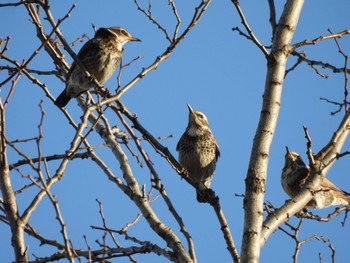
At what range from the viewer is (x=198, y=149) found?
24.3ft

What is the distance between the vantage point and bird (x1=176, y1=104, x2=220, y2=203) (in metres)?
7.40

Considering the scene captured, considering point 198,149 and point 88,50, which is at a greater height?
point 88,50

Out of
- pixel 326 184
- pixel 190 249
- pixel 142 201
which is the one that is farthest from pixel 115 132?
pixel 326 184

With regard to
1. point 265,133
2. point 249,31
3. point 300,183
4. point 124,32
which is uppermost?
point 124,32

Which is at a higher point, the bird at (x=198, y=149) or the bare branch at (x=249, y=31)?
the bird at (x=198, y=149)

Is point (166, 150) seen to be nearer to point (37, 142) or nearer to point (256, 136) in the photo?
point (256, 136)

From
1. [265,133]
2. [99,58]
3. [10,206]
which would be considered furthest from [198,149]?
[10,206]

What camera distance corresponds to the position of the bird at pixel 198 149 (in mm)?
7402

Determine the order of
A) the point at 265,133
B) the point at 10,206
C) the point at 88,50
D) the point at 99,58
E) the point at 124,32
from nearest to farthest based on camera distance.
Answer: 1. the point at 10,206
2. the point at 265,133
3. the point at 99,58
4. the point at 88,50
5. the point at 124,32

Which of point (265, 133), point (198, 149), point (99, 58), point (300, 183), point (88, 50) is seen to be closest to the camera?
point (265, 133)

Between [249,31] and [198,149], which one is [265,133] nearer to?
[249,31]

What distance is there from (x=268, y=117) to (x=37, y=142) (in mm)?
1708

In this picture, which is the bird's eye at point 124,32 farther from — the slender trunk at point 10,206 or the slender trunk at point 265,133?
the slender trunk at point 10,206

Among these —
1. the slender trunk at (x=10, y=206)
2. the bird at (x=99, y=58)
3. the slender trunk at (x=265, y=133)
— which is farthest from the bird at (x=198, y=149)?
the slender trunk at (x=10, y=206)
